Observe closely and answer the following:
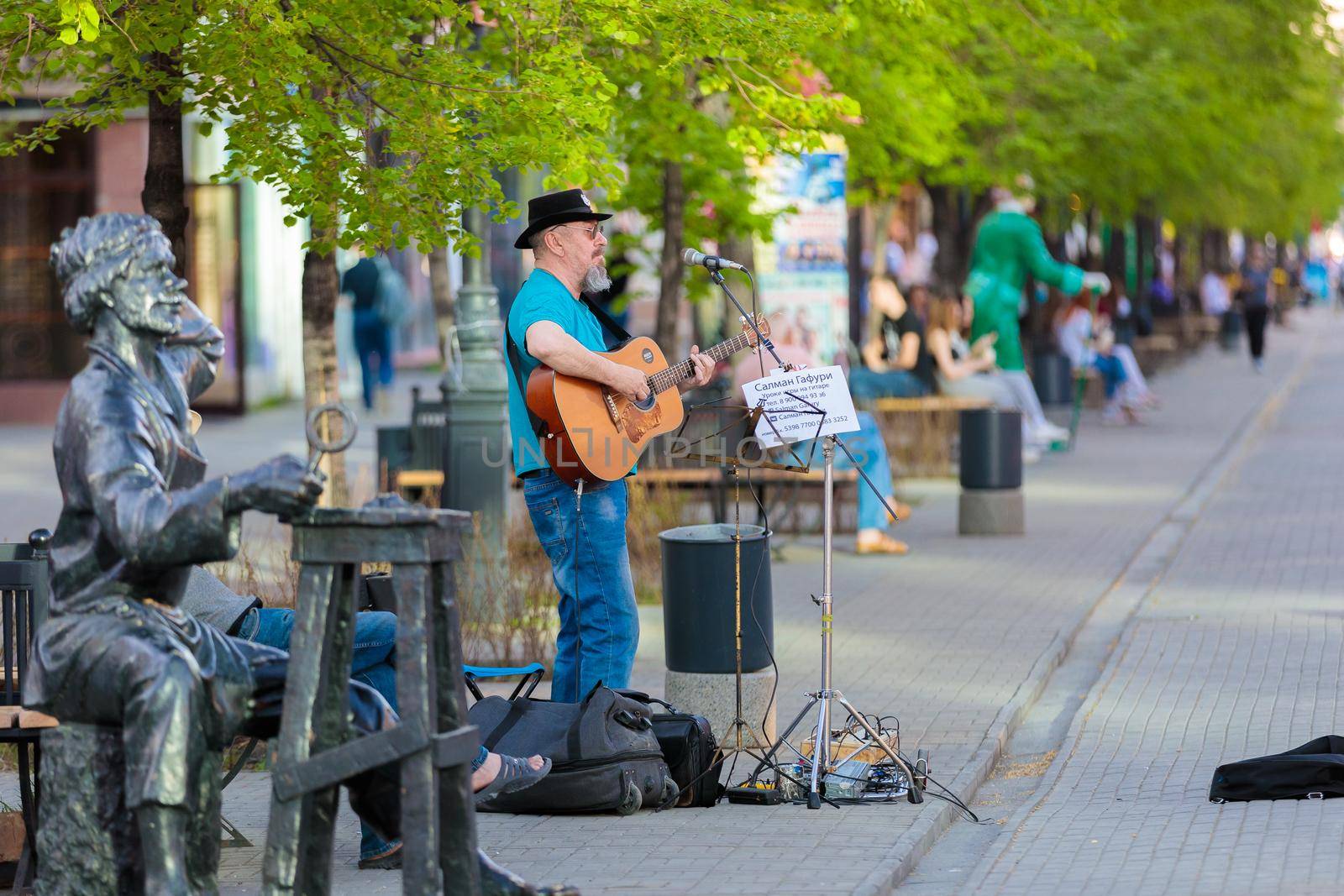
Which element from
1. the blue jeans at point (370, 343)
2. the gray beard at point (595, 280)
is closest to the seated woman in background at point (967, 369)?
the blue jeans at point (370, 343)

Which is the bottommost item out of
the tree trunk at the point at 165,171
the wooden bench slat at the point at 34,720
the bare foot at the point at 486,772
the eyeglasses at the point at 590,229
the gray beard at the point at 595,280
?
the bare foot at the point at 486,772

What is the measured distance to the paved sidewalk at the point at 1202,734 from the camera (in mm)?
6074

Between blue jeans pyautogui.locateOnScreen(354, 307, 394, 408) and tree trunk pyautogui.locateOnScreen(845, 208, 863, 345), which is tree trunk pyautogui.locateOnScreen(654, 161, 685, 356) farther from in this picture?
blue jeans pyautogui.locateOnScreen(354, 307, 394, 408)

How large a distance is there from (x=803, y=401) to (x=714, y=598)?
2.84 feet

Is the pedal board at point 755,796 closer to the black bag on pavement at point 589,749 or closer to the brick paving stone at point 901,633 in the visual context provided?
the brick paving stone at point 901,633

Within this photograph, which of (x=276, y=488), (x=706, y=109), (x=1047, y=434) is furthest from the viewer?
(x=1047, y=434)

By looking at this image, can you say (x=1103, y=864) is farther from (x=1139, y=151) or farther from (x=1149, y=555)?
(x=1139, y=151)

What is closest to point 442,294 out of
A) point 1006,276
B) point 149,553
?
point 1006,276

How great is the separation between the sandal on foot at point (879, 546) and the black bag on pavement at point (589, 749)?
687 centimetres

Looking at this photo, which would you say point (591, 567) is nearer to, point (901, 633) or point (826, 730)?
point (826, 730)

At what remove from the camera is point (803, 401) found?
23.4 feet

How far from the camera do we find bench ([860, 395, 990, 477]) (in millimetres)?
17562

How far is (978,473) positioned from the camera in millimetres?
14391


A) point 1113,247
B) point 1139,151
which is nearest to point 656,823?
point 1139,151
